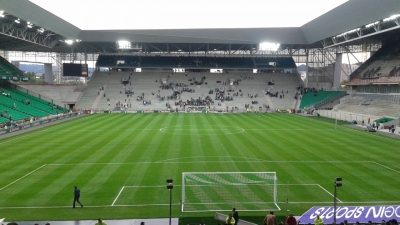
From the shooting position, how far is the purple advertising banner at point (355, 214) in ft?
41.4

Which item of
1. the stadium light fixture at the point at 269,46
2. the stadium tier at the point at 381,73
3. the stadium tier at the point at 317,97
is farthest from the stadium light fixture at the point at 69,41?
the stadium tier at the point at 381,73

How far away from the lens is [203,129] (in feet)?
129

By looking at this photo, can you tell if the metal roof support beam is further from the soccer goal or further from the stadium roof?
the soccer goal

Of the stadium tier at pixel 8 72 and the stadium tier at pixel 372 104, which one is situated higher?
the stadium tier at pixel 8 72

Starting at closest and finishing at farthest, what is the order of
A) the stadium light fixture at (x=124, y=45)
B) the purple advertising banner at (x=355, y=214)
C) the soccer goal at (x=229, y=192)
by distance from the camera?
the purple advertising banner at (x=355, y=214)
the soccer goal at (x=229, y=192)
the stadium light fixture at (x=124, y=45)

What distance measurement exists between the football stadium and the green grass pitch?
4.5 inches

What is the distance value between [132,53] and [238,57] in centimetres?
2727

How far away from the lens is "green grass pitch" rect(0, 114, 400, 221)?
1508 cm

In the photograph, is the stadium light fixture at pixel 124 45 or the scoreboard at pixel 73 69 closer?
the scoreboard at pixel 73 69

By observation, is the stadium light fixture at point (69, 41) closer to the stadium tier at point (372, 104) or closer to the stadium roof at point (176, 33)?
the stadium roof at point (176, 33)

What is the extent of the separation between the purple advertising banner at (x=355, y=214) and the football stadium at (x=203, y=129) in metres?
0.06

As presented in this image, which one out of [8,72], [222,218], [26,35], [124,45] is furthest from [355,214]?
[124,45]

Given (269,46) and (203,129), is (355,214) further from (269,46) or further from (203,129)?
(269,46)

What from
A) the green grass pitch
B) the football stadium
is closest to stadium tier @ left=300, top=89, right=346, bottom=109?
the football stadium
